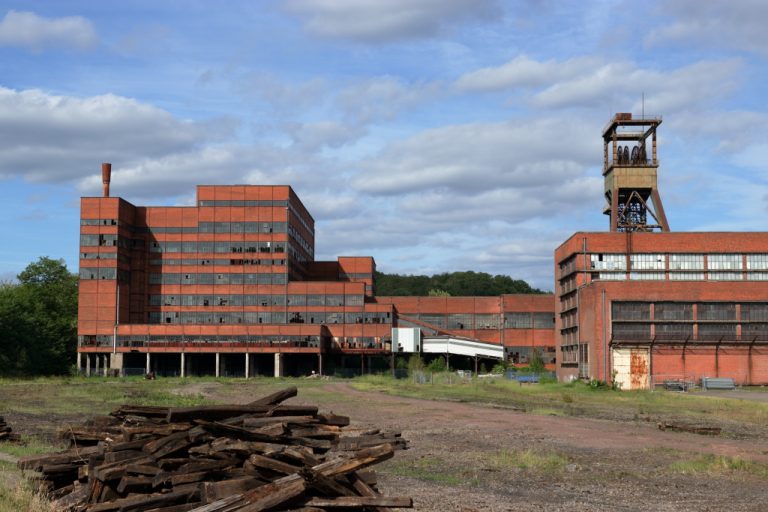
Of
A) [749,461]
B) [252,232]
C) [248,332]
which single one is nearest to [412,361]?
[248,332]

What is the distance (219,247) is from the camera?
11794 centimetres

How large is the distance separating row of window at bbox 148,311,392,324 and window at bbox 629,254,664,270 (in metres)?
36.4

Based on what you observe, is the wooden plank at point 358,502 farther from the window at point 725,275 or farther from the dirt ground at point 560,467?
the window at point 725,275

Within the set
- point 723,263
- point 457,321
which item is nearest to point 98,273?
point 457,321

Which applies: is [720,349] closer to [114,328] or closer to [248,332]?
[248,332]

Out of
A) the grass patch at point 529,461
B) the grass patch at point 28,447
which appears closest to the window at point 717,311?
the grass patch at point 529,461

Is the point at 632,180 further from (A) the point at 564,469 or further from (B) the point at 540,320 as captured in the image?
(A) the point at 564,469

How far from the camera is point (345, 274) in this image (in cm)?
13812

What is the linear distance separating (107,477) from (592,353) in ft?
245

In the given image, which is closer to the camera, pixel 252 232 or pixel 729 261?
pixel 729 261

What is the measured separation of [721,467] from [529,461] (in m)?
5.07

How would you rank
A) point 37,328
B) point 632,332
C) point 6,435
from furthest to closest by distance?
point 37,328, point 632,332, point 6,435

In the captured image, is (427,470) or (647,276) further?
(647,276)

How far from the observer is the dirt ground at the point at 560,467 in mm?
17297
